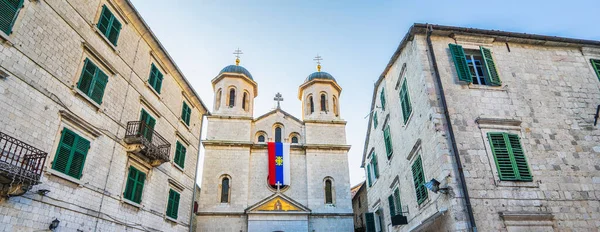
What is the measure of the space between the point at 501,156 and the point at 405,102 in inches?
171

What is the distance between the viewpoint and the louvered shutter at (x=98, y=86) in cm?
1255

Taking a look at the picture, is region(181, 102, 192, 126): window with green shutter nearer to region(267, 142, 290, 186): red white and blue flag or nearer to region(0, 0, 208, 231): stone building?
region(0, 0, 208, 231): stone building

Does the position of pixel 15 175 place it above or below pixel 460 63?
below

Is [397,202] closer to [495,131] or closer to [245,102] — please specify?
[495,131]

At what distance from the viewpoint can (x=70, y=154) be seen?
36.6 feet

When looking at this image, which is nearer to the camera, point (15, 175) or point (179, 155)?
point (15, 175)

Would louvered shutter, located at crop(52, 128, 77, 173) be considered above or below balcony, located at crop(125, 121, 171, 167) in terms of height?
below

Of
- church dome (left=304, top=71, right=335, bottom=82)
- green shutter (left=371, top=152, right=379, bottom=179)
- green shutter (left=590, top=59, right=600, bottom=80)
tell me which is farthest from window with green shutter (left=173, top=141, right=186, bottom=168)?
green shutter (left=590, top=59, right=600, bottom=80)

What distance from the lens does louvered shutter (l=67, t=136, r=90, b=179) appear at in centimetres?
1122

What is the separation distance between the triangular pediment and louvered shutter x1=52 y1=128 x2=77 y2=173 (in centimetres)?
1515

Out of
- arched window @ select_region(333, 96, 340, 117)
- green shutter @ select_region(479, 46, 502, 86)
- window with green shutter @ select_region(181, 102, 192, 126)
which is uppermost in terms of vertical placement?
arched window @ select_region(333, 96, 340, 117)

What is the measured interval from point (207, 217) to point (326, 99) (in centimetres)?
1399

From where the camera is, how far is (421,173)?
13047mm

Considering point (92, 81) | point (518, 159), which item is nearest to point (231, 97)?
point (92, 81)
